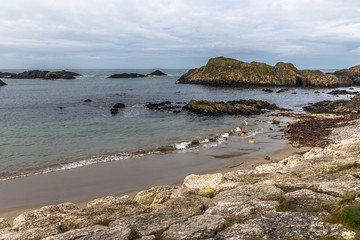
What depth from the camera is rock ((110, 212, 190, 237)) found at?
288 inches

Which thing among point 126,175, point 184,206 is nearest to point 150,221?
point 184,206

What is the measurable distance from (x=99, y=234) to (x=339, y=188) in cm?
864

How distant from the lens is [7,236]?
779 centimetres

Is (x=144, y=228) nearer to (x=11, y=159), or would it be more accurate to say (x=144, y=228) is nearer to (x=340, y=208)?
(x=340, y=208)

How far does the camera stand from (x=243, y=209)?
7.74 meters

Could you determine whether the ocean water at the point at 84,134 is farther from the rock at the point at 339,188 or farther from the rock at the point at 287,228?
the rock at the point at 287,228

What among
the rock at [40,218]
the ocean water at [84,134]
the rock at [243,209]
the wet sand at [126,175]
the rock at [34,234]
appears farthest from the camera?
the ocean water at [84,134]

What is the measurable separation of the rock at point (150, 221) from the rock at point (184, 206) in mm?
397

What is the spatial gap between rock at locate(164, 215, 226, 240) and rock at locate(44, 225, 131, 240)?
4.21ft

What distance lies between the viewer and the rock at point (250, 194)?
8.83m

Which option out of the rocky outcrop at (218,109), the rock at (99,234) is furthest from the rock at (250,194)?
the rocky outcrop at (218,109)

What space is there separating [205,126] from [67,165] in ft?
71.3

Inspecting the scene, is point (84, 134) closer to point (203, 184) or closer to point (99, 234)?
point (203, 184)

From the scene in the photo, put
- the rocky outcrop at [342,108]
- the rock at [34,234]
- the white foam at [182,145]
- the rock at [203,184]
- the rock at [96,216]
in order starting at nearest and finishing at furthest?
1. the rock at [34,234]
2. the rock at [96,216]
3. the rock at [203,184]
4. the white foam at [182,145]
5. the rocky outcrop at [342,108]
